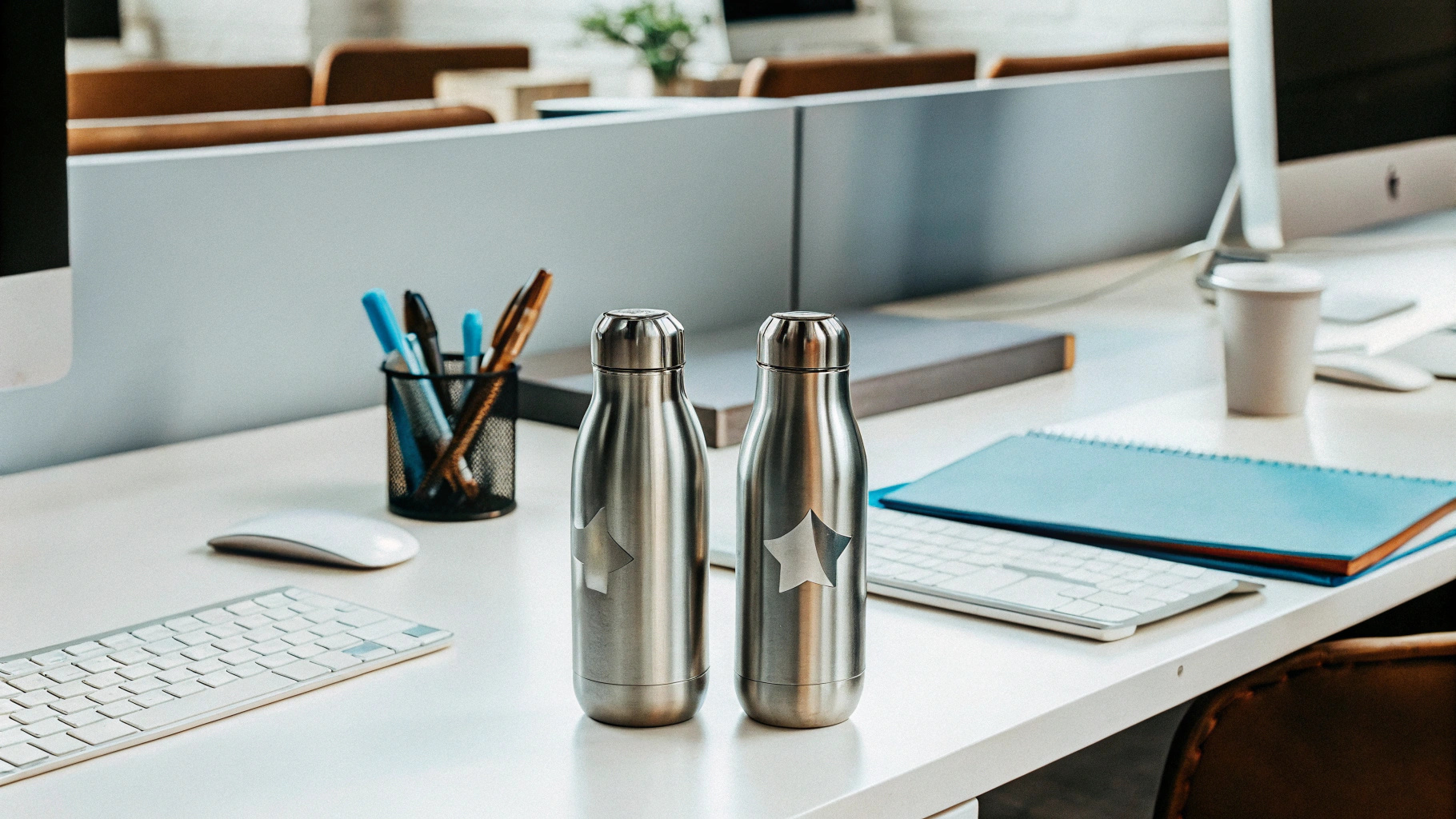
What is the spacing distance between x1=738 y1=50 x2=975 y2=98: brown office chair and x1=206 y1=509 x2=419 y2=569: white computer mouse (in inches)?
66.5

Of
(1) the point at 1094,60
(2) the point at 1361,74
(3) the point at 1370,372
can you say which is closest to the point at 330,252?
(3) the point at 1370,372

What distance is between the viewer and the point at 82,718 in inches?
24.0

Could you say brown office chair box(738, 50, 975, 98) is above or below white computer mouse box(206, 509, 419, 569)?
above

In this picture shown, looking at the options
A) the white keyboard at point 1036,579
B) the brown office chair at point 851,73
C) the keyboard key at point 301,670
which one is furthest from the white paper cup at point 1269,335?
the brown office chair at point 851,73

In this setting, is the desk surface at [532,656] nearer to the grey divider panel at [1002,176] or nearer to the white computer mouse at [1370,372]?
the white computer mouse at [1370,372]

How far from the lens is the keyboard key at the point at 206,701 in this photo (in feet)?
2.01

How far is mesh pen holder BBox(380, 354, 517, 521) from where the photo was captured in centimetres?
94

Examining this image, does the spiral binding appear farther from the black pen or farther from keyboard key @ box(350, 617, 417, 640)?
keyboard key @ box(350, 617, 417, 640)

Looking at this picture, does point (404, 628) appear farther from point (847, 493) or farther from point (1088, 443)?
point (1088, 443)

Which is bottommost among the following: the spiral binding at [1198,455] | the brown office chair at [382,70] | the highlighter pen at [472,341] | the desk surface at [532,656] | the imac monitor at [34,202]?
the desk surface at [532,656]

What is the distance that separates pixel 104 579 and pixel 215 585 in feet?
0.21

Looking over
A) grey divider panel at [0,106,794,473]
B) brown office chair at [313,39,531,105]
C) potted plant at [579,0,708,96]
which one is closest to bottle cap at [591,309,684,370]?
grey divider panel at [0,106,794,473]

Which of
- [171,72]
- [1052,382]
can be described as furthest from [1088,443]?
[171,72]

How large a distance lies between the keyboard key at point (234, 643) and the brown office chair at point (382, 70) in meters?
2.27
